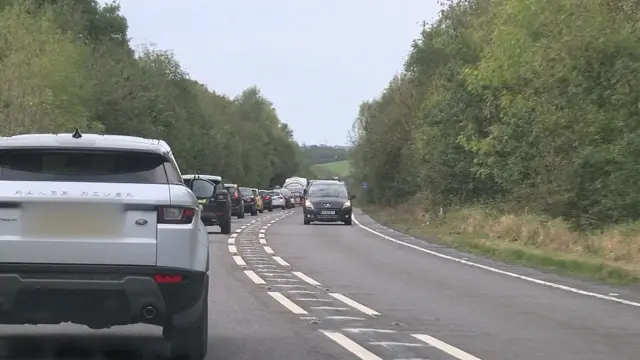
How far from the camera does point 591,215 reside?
999 inches

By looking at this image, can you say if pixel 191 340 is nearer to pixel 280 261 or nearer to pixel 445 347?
pixel 445 347

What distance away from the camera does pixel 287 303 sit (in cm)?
1384

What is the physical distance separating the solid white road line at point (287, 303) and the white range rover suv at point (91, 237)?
15.8 feet

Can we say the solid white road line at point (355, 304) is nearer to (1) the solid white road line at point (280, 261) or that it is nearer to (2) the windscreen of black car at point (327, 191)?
(1) the solid white road line at point (280, 261)

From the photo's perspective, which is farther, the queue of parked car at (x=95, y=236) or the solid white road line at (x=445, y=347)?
the solid white road line at (x=445, y=347)

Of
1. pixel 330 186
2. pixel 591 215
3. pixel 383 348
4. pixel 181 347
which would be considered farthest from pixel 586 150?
pixel 330 186

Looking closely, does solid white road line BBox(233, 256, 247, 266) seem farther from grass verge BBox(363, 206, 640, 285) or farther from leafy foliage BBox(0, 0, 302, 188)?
leafy foliage BBox(0, 0, 302, 188)

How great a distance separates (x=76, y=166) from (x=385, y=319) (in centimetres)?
518

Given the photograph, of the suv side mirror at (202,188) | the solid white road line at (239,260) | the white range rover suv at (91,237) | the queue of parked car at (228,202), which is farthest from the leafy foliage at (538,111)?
the white range rover suv at (91,237)

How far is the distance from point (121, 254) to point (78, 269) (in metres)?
0.31

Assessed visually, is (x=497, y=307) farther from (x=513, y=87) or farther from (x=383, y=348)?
(x=513, y=87)

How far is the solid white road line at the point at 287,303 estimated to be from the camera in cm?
1295

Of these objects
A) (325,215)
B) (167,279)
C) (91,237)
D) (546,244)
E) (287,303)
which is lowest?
(287,303)

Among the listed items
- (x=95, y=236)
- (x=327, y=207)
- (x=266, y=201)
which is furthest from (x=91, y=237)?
(x=266, y=201)
